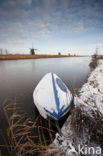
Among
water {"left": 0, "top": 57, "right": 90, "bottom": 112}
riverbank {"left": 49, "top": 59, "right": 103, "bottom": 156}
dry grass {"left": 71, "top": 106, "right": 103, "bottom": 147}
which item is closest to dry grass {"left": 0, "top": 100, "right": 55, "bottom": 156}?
riverbank {"left": 49, "top": 59, "right": 103, "bottom": 156}

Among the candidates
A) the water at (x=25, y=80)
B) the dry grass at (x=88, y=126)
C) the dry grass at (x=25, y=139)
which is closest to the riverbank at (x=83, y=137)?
the dry grass at (x=88, y=126)

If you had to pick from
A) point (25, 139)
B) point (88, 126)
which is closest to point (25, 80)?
point (25, 139)

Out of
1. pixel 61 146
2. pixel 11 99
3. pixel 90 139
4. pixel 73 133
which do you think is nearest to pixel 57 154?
pixel 61 146

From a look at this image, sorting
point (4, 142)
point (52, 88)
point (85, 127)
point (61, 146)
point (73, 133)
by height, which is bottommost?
point (4, 142)

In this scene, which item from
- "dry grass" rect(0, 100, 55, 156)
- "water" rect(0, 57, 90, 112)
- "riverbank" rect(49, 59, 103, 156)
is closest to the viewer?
"dry grass" rect(0, 100, 55, 156)

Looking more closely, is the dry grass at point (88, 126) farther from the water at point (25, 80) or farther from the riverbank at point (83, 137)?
the water at point (25, 80)

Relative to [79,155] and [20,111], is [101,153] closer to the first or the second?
[79,155]

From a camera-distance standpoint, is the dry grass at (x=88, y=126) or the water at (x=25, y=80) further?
the water at (x=25, y=80)

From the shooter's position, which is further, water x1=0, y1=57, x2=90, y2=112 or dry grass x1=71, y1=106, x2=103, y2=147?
water x1=0, y1=57, x2=90, y2=112

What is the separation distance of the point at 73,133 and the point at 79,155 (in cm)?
41

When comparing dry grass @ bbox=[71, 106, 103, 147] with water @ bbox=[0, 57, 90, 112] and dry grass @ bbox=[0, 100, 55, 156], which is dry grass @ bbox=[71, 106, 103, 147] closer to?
dry grass @ bbox=[0, 100, 55, 156]

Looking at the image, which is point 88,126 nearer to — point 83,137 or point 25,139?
point 83,137

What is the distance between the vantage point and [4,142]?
6.24 ft

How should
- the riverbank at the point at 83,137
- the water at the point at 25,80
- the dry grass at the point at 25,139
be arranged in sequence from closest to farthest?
the dry grass at the point at 25,139 → the riverbank at the point at 83,137 → the water at the point at 25,80
